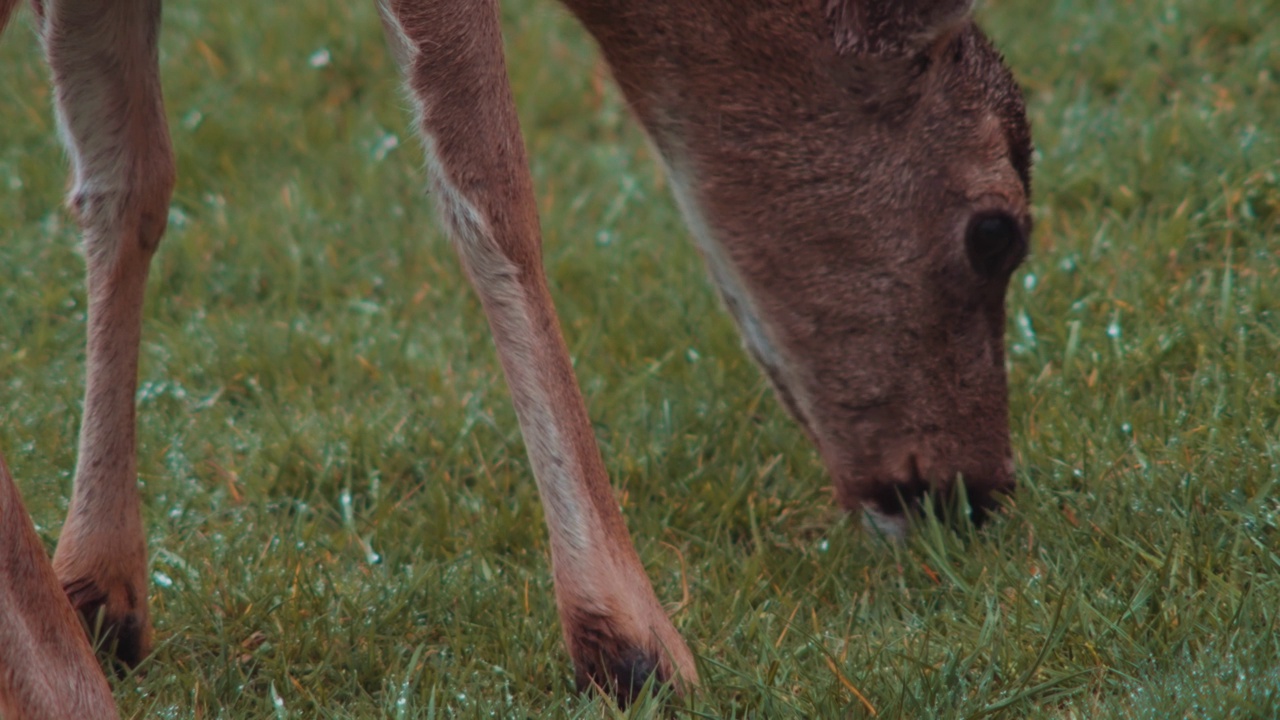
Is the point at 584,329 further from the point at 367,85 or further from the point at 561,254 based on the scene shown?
the point at 367,85

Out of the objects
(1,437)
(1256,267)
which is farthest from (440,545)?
(1256,267)

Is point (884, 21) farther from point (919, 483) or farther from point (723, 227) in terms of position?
point (919, 483)

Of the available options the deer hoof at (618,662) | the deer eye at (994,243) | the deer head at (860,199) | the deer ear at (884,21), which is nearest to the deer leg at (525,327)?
the deer hoof at (618,662)

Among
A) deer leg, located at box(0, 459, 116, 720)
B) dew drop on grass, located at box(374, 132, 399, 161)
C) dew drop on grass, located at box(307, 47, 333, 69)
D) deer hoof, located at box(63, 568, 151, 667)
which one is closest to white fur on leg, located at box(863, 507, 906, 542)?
deer hoof, located at box(63, 568, 151, 667)

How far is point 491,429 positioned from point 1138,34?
372 cm

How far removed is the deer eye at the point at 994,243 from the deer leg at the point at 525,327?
127cm

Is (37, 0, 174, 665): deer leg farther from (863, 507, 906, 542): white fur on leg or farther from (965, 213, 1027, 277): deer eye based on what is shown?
(965, 213, 1027, 277): deer eye

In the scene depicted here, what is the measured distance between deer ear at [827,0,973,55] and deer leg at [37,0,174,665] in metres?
1.78

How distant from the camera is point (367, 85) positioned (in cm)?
713

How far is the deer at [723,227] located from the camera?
340 cm

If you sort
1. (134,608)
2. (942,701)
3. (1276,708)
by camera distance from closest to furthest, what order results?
(1276,708), (942,701), (134,608)

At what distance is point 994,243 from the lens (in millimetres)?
4113

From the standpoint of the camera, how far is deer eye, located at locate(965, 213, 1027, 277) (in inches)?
161

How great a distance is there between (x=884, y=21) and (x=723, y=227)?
2.28 ft
